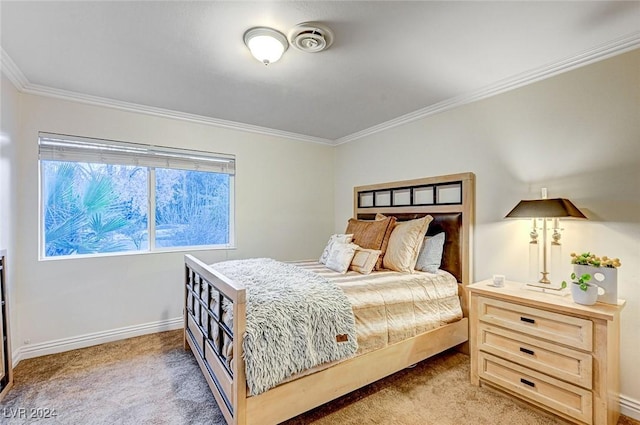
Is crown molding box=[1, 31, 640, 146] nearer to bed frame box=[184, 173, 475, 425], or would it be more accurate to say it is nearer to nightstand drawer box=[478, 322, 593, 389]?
bed frame box=[184, 173, 475, 425]

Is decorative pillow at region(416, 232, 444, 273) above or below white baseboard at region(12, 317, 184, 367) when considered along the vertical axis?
above

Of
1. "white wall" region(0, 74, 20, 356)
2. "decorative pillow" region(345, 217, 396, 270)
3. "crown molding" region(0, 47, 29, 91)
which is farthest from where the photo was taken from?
"decorative pillow" region(345, 217, 396, 270)

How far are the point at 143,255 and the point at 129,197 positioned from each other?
641 millimetres

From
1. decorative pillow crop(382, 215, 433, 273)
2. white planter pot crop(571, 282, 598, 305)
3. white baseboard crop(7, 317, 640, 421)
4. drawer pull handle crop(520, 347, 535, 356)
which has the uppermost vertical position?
decorative pillow crop(382, 215, 433, 273)

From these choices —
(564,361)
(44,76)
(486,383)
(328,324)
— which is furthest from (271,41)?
(486,383)

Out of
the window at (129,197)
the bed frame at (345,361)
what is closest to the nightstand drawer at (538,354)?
the bed frame at (345,361)

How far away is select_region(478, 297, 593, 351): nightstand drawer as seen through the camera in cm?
177

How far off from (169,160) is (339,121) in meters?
2.04

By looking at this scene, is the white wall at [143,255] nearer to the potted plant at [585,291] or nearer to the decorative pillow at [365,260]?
the decorative pillow at [365,260]

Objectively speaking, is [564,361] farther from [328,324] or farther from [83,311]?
[83,311]

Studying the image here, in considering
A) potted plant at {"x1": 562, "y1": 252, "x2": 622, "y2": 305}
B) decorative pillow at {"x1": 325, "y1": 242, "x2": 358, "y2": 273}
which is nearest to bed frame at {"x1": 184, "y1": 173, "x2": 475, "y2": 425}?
decorative pillow at {"x1": 325, "y1": 242, "x2": 358, "y2": 273}

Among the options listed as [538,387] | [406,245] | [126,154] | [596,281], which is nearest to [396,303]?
[406,245]

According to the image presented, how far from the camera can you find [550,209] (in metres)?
2.02

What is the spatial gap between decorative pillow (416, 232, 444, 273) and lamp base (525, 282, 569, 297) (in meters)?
0.75
